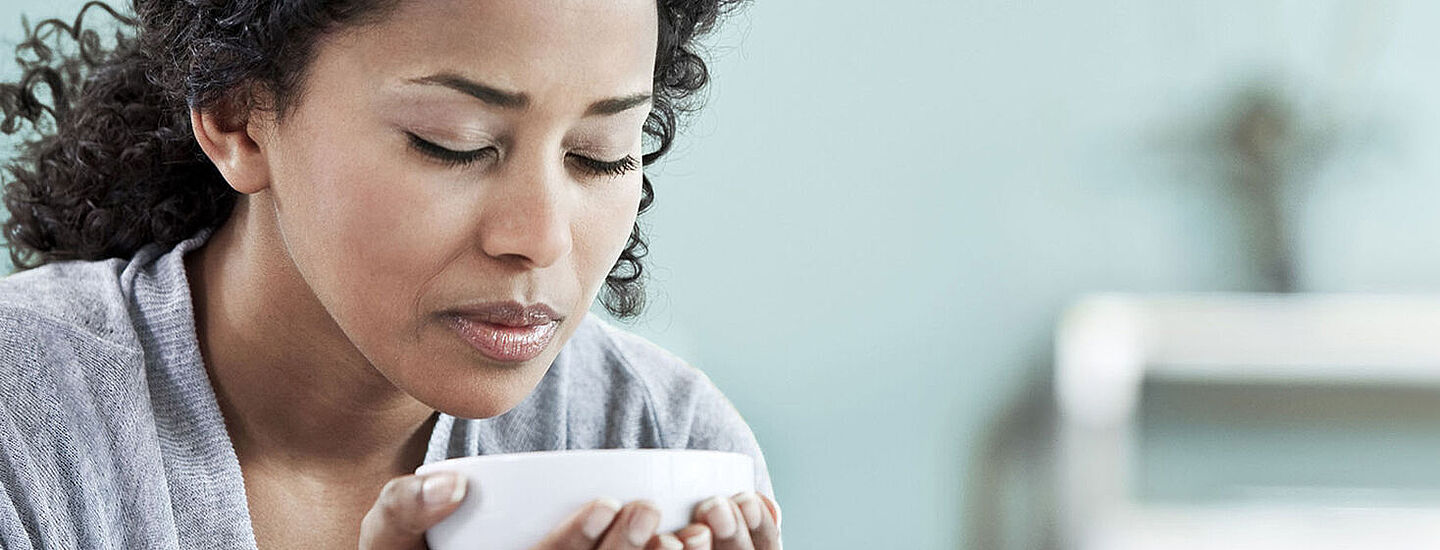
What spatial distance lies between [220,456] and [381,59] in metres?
0.29

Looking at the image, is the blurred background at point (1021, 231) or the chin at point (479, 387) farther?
the blurred background at point (1021, 231)

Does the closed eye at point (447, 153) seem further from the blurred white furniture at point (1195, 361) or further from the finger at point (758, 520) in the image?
the blurred white furniture at point (1195, 361)

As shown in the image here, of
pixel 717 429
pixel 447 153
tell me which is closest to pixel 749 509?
pixel 447 153

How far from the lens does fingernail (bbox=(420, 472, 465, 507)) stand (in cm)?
73

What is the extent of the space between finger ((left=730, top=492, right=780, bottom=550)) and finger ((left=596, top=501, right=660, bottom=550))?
0.06m

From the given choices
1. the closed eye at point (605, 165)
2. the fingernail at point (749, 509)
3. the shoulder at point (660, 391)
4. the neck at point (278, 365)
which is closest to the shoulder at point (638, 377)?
the shoulder at point (660, 391)

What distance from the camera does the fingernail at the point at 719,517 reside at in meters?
0.73

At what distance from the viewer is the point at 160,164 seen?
110 cm

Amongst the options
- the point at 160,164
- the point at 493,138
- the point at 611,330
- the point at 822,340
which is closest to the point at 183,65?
the point at 160,164

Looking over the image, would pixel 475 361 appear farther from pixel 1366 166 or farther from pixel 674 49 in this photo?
pixel 1366 166

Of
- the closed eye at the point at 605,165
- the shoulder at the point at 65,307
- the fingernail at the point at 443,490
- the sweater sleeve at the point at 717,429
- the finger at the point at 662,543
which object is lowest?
the sweater sleeve at the point at 717,429

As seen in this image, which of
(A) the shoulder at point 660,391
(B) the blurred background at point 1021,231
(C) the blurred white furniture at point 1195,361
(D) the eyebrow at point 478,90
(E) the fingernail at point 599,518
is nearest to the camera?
(E) the fingernail at point 599,518

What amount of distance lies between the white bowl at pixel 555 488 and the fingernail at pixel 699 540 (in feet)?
0.05

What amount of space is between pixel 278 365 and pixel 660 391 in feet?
0.93
